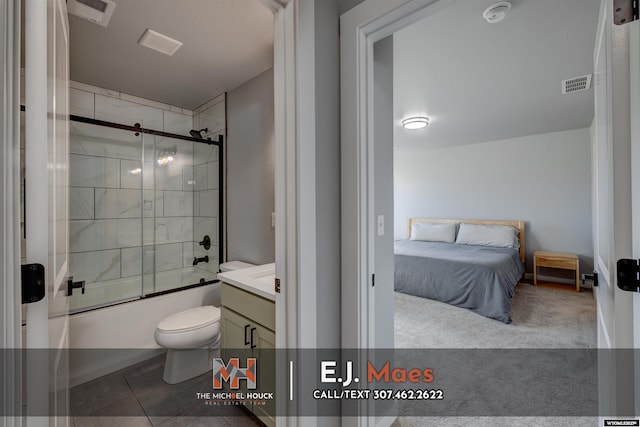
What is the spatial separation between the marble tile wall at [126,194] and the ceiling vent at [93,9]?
0.89 m

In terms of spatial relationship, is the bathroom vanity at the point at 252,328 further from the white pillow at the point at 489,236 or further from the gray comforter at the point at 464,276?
the white pillow at the point at 489,236

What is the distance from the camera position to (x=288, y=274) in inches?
46.4

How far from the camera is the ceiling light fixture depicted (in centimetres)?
369

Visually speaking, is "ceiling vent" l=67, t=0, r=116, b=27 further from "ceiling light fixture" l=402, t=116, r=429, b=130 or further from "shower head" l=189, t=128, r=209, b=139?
"ceiling light fixture" l=402, t=116, r=429, b=130

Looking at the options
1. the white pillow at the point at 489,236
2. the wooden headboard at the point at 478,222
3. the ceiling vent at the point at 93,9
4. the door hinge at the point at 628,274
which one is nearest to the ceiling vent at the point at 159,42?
the ceiling vent at the point at 93,9

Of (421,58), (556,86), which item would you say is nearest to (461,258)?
(556,86)

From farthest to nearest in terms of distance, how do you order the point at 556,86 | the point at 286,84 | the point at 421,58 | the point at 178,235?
the point at 178,235
the point at 556,86
the point at 421,58
the point at 286,84

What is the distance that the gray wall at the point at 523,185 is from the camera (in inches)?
168

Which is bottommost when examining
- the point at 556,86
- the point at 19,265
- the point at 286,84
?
the point at 19,265

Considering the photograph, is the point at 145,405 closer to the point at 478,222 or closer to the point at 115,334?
the point at 115,334

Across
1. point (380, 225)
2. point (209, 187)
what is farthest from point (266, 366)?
point (209, 187)

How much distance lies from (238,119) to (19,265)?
2227 mm

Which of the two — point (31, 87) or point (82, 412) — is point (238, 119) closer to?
point (31, 87)

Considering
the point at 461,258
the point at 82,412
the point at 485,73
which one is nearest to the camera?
the point at 82,412
